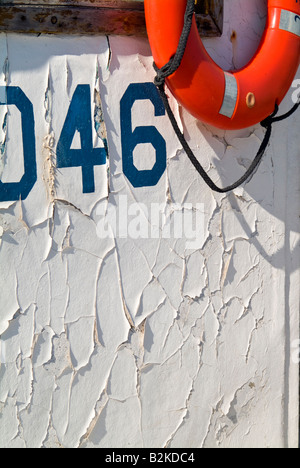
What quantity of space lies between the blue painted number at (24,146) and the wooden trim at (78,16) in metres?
0.14

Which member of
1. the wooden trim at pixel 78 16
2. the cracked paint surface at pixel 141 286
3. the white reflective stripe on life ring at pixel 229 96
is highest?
the wooden trim at pixel 78 16

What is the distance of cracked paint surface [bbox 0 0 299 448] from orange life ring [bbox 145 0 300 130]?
0.09 metres

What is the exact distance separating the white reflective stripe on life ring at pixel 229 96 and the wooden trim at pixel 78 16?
164 mm

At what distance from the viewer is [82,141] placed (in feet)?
4.36

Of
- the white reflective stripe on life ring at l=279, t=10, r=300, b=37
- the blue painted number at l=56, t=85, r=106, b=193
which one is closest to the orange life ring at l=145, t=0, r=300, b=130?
the white reflective stripe on life ring at l=279, t=10, r=300, b=37

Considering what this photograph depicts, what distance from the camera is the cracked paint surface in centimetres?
132

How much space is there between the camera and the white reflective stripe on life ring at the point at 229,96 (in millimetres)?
1331

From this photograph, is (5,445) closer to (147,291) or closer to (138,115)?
(147,291)

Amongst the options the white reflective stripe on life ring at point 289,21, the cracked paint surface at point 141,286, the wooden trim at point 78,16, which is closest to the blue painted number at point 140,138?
the cracked paint surface at point 141,286

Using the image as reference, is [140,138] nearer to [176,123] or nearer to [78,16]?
[176,123]

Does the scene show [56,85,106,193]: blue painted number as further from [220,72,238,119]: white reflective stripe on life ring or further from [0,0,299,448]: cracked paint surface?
[220,72,238,119]: white reflective stripe on life ring

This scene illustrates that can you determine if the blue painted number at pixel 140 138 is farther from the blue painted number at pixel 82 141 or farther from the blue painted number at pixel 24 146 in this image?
the blue painted number at pixel 24 146

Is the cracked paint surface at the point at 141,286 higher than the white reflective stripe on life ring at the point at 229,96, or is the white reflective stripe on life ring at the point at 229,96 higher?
the white reflective stripe on life ring at the point at 229,96

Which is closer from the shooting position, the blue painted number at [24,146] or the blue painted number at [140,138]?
the blue painted number at [24,146]
